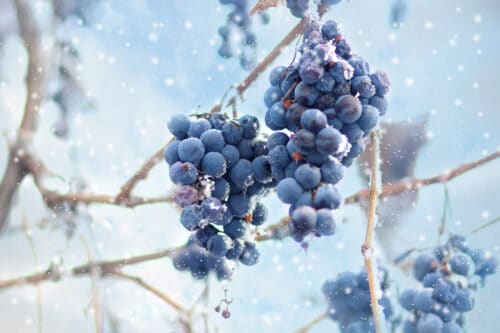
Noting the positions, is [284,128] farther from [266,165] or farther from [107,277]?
[107,277]

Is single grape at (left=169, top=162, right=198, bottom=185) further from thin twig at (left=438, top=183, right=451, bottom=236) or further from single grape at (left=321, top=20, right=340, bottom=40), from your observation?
thin twig at (left=438, top=183, right=451, bottom=236)

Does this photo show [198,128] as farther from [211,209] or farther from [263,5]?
[263,5]

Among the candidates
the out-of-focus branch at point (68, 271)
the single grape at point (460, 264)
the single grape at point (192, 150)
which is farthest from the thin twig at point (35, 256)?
the single grape at point (460, 264)

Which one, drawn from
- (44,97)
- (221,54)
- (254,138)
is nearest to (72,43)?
(44,97)

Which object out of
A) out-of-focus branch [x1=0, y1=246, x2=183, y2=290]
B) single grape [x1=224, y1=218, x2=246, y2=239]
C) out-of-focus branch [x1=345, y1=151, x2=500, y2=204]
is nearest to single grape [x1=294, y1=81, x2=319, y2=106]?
single grape [x1=224, y1=218, x2=246, y2=239]

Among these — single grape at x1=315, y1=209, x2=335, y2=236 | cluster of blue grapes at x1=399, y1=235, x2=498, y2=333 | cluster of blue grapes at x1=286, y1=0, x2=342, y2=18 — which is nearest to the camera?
single grape at x1=315, y1=209, x2=335, y2=236

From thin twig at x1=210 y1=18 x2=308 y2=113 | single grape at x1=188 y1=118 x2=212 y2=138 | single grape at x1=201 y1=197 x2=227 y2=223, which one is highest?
thin twig at x1=210 y1=18 x2=308 y2=113

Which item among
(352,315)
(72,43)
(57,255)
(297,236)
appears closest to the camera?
(297,236)
